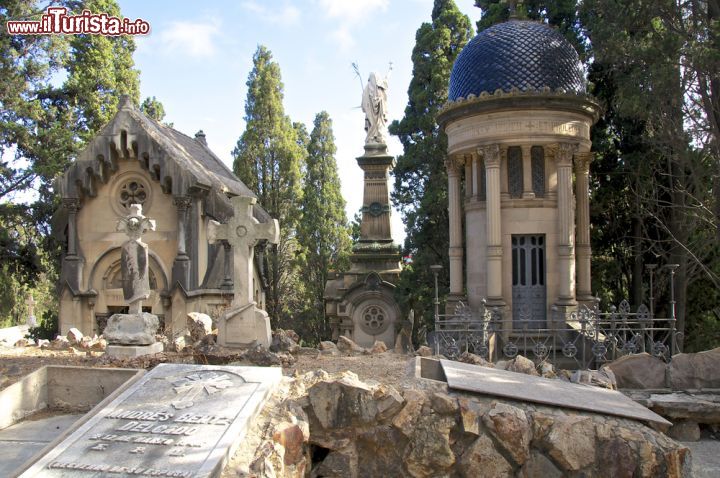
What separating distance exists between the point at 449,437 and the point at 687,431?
175 inches

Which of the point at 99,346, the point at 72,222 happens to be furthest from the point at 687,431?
the point at 72,222

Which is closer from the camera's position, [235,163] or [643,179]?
[643,179]

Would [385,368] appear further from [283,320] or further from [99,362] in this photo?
[283,320]

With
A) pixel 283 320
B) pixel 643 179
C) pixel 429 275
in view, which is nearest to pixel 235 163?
pixel 283 320

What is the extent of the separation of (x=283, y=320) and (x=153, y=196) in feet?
35.2

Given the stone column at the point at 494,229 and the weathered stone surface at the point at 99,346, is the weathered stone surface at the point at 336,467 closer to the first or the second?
the weathered stone surface at the point at 99,346

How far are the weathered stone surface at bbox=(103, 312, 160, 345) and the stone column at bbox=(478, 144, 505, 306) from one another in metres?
7.67

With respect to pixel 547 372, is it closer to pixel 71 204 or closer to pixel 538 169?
pixel 538 169

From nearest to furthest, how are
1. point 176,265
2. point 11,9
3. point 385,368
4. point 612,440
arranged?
point 612,440
point 385,368
point 176,265
point 11,9

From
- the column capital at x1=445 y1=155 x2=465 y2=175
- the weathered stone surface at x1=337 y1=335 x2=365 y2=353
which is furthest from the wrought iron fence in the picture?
the column capital at x1=445 y1=155 x2=465 y2=175

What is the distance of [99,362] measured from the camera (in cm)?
935

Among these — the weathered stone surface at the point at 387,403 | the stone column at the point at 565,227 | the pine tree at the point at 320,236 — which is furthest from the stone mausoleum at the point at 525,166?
the pine tree at the point at 320,236

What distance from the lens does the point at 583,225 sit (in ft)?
51.1

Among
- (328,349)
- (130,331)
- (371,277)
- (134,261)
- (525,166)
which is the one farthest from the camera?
(371,277)
